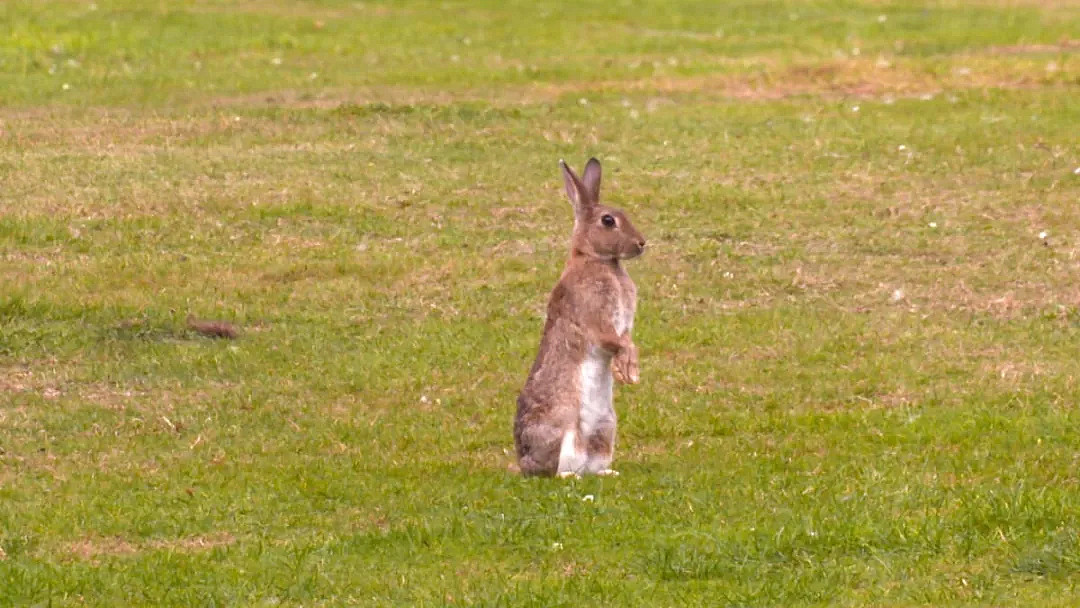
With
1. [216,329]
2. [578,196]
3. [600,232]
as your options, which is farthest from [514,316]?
[600,232]

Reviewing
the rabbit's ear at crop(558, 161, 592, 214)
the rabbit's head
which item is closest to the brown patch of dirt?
the rabbit's head

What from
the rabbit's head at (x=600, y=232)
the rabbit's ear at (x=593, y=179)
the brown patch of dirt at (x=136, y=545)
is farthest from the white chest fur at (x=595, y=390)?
the brown patch of dirt at (x=136, y=545)

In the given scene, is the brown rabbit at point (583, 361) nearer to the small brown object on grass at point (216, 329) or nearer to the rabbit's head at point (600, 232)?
the rabbit's head at point (600, 232)

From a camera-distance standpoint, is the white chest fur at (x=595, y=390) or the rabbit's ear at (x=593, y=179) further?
the rabbit's ear at (x=593, y=179)

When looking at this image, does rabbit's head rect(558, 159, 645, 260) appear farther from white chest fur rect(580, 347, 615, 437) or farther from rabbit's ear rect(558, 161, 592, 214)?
white chest fur rect(580, 347, 615, 437)

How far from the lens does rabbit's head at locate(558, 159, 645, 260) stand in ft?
36.1

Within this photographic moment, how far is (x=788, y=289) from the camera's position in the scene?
15.6 m

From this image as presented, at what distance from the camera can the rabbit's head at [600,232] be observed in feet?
36.1

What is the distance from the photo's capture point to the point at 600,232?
11.1m

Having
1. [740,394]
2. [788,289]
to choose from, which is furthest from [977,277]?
[740,394]

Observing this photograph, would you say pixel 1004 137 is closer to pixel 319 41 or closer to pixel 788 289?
pixel 788 289

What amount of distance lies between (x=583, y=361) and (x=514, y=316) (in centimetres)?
441

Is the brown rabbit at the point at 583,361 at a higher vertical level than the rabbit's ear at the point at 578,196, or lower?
lower

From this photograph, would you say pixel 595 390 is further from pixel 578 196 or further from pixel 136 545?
pixel 136 545
